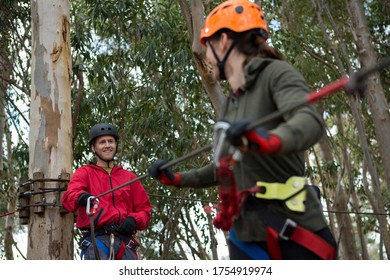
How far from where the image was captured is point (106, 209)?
5.02 m

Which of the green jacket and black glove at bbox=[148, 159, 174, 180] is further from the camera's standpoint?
black glove at bbox=[148, 159, 174, 180]

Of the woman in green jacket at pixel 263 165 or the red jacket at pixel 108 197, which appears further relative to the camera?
the red jacket at pixel 108 197

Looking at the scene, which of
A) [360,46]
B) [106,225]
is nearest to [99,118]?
[360,46]

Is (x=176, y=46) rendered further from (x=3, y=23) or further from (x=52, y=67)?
(x=52, y=67)

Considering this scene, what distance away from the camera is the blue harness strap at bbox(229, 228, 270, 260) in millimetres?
2678

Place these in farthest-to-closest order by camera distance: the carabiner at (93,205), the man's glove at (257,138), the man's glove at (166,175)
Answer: the carabiner at (93,205) < the man's glove at (166,175) < the man's glove at (257,138)

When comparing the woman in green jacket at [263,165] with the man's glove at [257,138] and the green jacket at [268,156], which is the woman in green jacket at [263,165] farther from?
the man's glove at [257,138]

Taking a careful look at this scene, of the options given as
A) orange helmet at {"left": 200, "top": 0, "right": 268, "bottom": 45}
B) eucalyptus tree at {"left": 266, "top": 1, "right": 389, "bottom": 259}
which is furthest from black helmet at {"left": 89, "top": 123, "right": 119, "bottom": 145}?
eucalyptus tree at {"left": 266, "top": 1, "right": 389, "bottom": 259}

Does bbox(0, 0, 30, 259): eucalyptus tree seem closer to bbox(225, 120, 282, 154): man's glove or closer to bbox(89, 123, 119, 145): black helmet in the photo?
bbox(89, 123, 119, 145): black helmet

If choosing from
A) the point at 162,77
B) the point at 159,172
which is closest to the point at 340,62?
the point at 162,77

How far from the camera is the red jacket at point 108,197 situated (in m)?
5.01

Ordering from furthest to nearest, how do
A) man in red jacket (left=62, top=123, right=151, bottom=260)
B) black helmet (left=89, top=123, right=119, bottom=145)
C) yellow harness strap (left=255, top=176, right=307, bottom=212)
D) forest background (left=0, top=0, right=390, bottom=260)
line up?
forest background (left=0, top=0, right=390, bottom=260) → black helmet (left=89, top=123, right=119, bottom=145) → man in red jacket (left=62, top=123, right=151, bottom=260) → yellow harness strap (left=255, top=176, right=307, bottom=212)

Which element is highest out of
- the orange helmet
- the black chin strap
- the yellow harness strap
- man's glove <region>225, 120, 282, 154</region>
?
the orange helmet

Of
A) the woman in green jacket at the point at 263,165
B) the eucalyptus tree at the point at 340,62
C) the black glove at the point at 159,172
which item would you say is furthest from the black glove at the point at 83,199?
the eucalyptus tree at the point at 340,62
